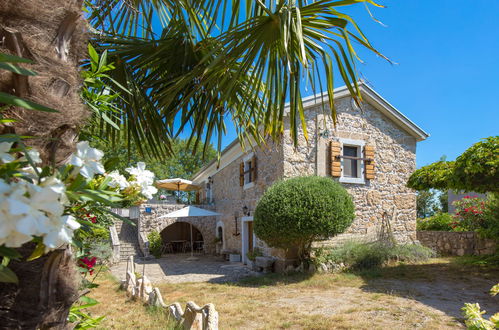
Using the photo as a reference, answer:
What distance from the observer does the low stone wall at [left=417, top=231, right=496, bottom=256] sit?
1220 centimetres

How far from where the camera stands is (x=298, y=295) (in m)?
6.90

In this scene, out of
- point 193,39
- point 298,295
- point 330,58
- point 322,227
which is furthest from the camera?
point 322,227

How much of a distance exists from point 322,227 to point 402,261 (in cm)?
385

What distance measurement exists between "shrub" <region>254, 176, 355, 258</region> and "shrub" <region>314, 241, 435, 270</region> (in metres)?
0.99

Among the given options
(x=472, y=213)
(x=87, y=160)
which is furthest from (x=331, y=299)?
(x=472, y=213)

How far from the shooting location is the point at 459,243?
12680mm

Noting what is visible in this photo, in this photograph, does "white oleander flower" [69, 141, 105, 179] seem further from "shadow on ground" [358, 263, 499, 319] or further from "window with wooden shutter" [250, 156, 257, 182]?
"window with wooden shutter" [250, 156, 257, 182]

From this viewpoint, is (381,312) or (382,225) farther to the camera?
(382,225)

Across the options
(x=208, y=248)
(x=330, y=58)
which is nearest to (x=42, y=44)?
(x=330, y=58)

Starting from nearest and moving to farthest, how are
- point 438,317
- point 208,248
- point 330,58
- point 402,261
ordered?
point 330,58, point 438,317, point 402,261, point 208,248

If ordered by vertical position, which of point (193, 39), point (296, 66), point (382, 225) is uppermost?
point (193, 39)

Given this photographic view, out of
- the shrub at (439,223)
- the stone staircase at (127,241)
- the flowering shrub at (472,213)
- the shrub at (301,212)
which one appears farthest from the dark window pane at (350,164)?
the stone staircase at (127,241)

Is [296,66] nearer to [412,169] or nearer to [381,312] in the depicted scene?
[381,312]

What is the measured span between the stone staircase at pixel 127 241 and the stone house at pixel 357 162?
5.01m
